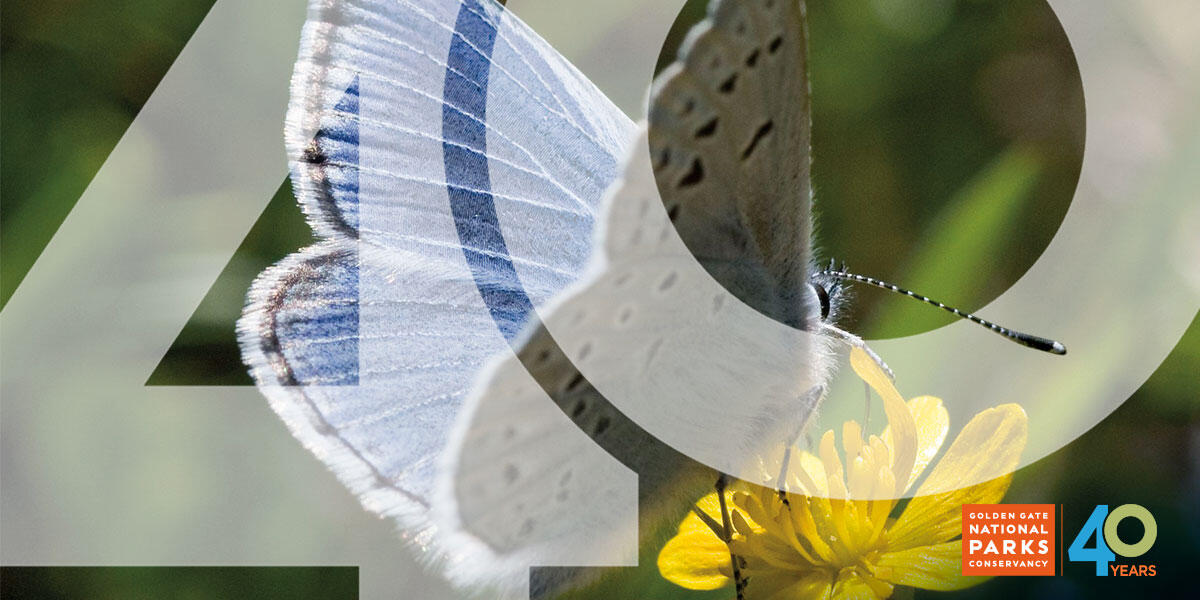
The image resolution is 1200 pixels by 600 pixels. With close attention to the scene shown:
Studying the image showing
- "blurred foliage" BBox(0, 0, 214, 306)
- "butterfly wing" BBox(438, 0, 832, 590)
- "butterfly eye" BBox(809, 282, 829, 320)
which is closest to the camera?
"butterfly wing" BBox(438, 0, 832, 590)

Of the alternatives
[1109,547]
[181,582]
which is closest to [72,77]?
[181,582]

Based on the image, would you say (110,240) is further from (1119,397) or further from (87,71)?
(1119,397)

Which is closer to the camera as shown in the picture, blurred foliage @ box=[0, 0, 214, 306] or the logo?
the logo

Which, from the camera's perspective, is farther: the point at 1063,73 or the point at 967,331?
the point at 1063,73

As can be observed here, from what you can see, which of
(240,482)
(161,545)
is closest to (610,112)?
(240,482)

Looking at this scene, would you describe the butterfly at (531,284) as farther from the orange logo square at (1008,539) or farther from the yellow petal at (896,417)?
the orange logo square at (1008,539)

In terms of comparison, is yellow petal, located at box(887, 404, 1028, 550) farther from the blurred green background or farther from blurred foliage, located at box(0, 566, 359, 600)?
blurred foliage, located at box(0, 566, 359, 600)

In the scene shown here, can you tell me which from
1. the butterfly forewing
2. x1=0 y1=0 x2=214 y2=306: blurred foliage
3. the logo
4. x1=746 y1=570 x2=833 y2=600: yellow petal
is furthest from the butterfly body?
x1=0 y1=0 x2=214 y2=306: blurred foliage
